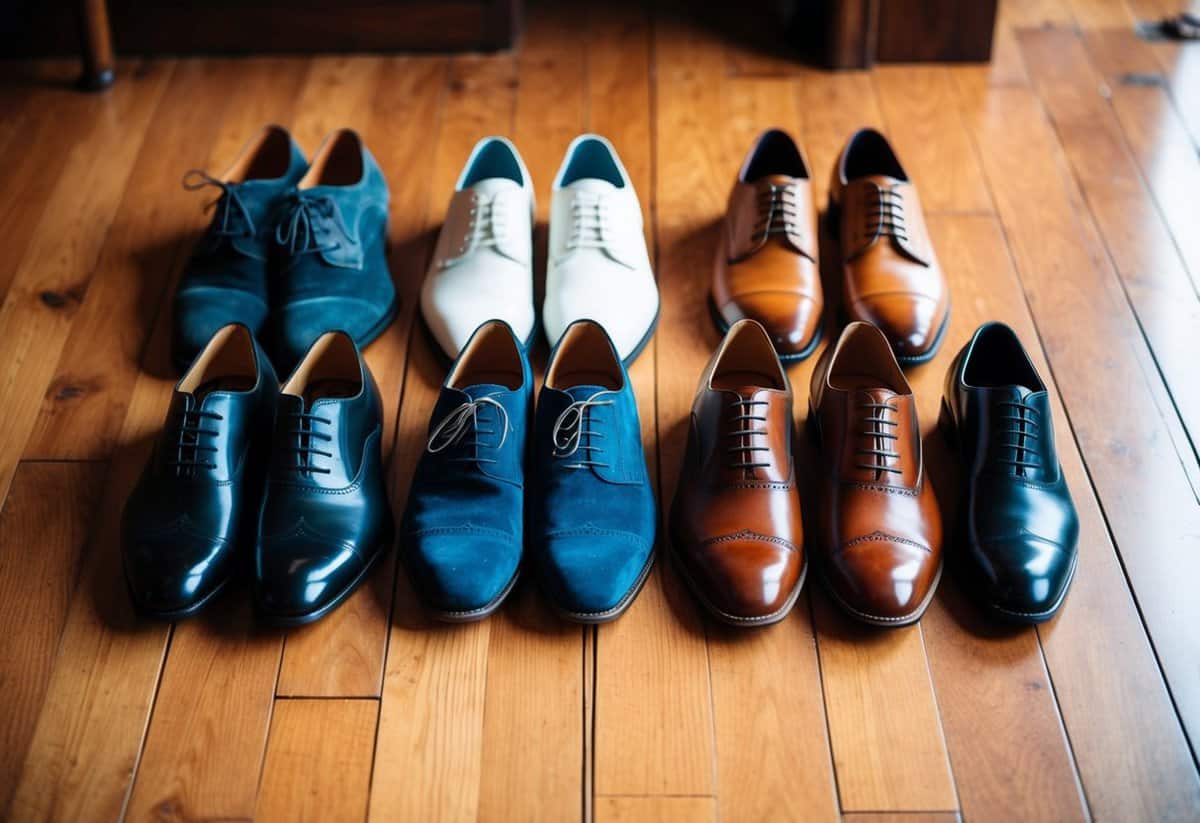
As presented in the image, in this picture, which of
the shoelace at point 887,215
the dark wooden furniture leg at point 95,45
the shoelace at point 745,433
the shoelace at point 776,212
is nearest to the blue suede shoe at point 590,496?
the shoelace at point 745,433

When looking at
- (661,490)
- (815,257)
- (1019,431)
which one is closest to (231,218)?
(661,490)

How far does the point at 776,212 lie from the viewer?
1734mm

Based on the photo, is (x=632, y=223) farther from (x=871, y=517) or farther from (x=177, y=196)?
(x=177, y=196)

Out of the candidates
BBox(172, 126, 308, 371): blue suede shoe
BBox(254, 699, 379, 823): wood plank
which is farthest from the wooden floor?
BBox(172, 126, 308, 371): blue suede shoe

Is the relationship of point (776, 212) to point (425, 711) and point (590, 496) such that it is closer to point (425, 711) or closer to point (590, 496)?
point (590, 496)

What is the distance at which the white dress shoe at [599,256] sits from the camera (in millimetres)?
1679

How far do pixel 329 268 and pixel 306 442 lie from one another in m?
0.41

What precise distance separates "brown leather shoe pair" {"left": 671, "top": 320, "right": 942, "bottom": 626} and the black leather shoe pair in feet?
1.33

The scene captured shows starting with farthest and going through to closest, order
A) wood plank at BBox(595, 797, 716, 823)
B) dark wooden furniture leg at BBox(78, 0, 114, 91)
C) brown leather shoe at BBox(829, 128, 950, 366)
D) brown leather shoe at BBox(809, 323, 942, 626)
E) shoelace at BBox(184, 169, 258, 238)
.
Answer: dark wooden furniture leg at BBox(78, 0, 114, 91)
shoelace at BBox(184, 169, 258, 238)
brown leather shoe at BBox(829, 128, 950, 366)
brown leather shoe at BBox(809, 323, 942, 626)
wood plank at BBox(595, 797, 716, 823)

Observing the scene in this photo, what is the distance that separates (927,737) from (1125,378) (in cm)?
71

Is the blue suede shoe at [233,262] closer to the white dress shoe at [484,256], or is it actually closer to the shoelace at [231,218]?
the shoelace at [231,218]

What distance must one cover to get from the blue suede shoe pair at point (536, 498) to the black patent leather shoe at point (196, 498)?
22 centimetres

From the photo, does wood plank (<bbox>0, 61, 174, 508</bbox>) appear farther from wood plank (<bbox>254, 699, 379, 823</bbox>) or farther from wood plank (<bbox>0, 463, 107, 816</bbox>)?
wood plank (<bbox>254, 699, 379, 823</bbox>)

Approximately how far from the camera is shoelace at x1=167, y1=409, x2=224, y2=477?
1.42 metres
